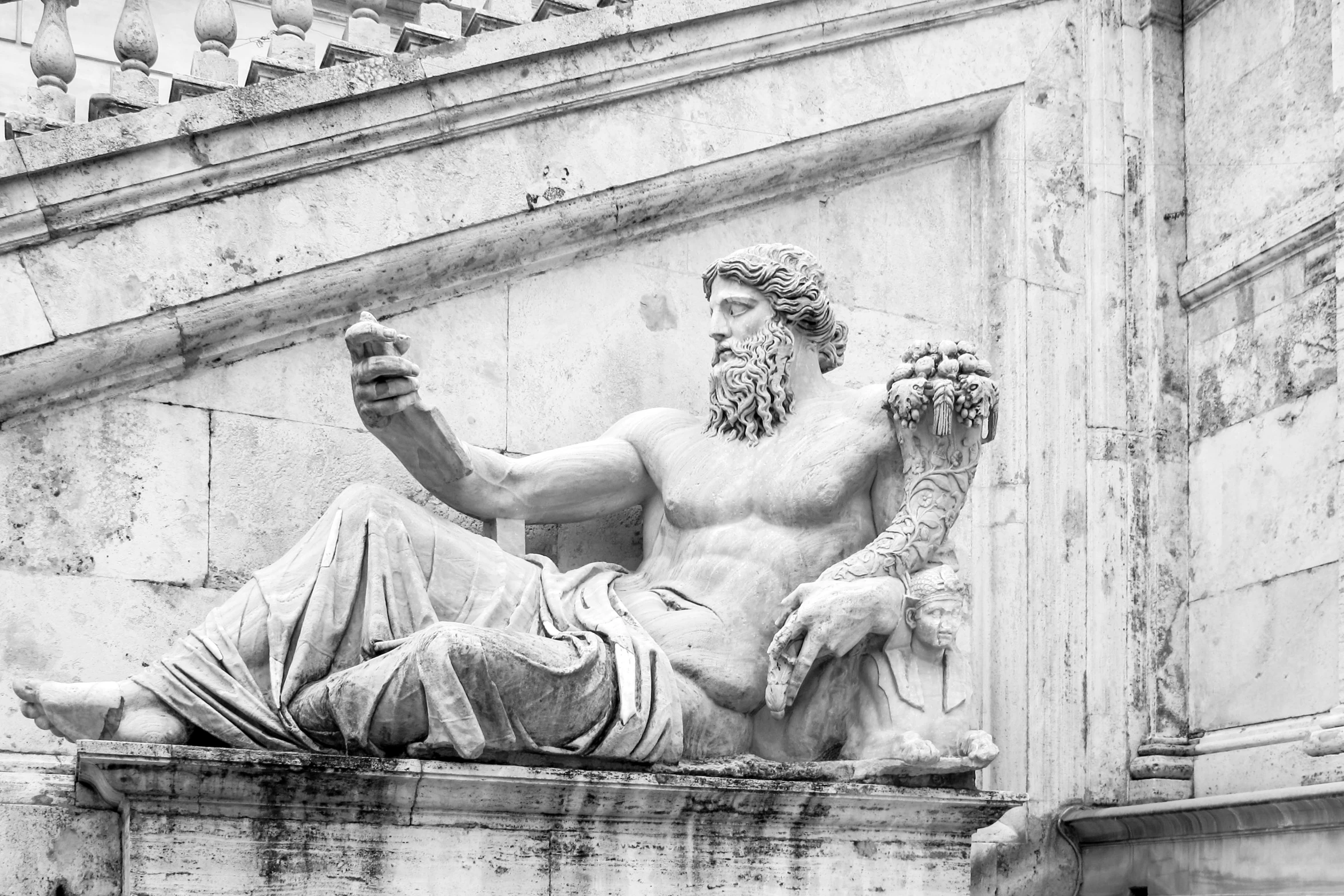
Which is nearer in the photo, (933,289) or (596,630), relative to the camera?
(596,630)

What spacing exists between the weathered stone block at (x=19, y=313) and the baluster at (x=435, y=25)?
1564 mm

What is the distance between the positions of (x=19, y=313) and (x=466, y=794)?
214cm

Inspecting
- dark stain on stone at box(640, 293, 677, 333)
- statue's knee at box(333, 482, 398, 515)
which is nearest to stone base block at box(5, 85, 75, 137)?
statue's knee at box(333, 482, 398, 515)

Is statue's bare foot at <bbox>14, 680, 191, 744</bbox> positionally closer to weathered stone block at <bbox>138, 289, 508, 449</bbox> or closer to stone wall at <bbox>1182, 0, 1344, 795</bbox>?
weathered stone block at <bbox>138, 289, 508, 449</bbox>

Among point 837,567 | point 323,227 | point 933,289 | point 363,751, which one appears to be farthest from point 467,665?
point 933,289

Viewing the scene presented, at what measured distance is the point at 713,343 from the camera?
321 inches

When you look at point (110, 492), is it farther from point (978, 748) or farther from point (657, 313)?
point (978, 748)

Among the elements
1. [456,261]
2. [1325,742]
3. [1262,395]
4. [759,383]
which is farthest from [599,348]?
[1325,742]

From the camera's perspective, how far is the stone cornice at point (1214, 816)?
285 inches

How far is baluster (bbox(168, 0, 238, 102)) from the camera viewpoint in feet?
24.8

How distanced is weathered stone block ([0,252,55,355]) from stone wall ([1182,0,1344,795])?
429cm

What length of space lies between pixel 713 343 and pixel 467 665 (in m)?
2.28

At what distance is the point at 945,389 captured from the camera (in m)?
6.91

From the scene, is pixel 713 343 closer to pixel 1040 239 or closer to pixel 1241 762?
pixel 1040 239
